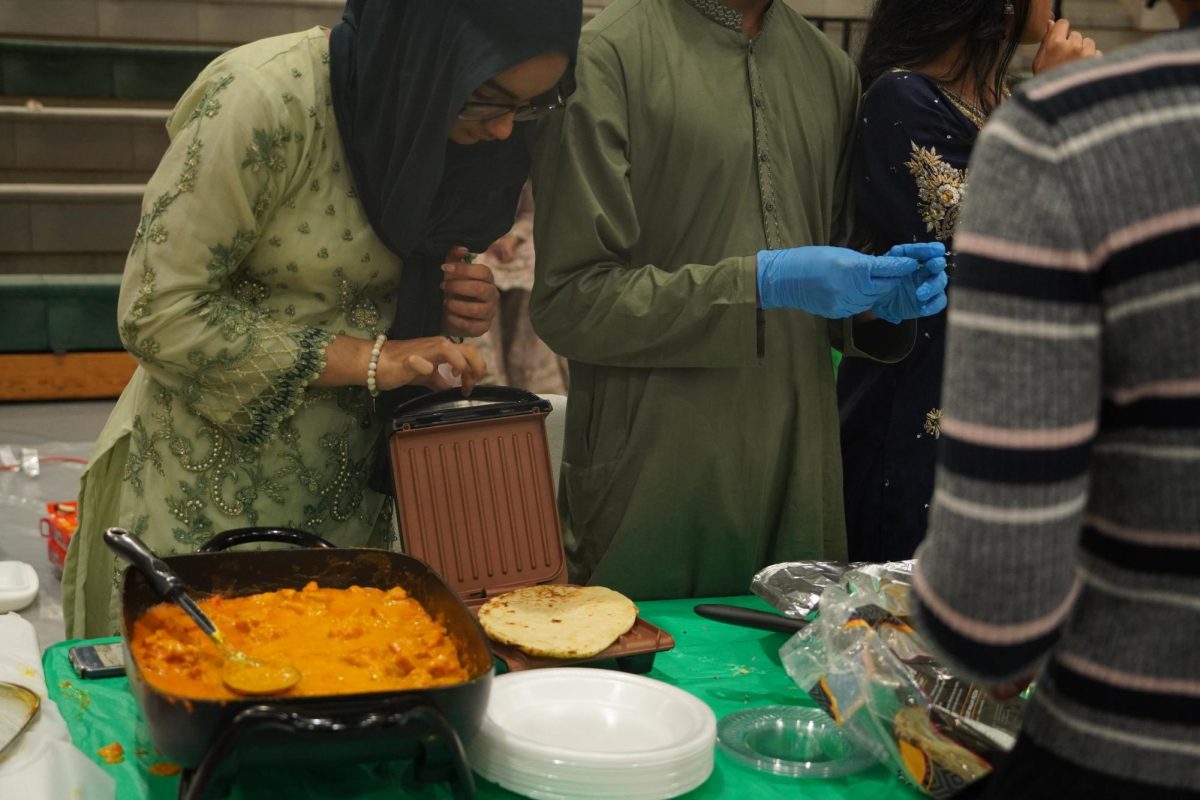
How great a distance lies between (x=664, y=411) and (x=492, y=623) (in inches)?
18.0

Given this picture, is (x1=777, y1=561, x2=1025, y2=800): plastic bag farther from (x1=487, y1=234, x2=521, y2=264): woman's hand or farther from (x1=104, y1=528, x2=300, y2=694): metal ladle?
(x1=487, y1=234, x2=521, y2=264): woman's hand

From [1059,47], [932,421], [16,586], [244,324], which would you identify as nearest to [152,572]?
[244,324]

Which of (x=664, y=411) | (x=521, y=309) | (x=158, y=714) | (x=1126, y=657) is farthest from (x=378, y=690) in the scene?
(x=521, y=309)

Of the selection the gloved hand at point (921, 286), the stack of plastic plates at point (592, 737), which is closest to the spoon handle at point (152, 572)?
the stack of plastic plates at point (592, 737)

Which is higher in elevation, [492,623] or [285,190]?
[285,190]

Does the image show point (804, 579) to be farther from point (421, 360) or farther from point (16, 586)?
point (16, 586)

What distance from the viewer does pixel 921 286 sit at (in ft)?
4.99

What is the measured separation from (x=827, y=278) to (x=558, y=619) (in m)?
0.51

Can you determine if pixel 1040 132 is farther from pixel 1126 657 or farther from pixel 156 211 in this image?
pixel 156 211

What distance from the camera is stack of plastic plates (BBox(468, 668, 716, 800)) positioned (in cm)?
101

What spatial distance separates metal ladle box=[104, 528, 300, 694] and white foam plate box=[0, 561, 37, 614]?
158 centimetres

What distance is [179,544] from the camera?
1.49 metres

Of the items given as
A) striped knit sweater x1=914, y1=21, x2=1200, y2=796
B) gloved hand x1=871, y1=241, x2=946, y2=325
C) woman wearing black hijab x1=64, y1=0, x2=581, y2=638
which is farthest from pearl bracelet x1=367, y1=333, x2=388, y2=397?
striped knit sweater x1=914, y1=21, x2=1200, y2=796

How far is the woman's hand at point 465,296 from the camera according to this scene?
5.01 ft
